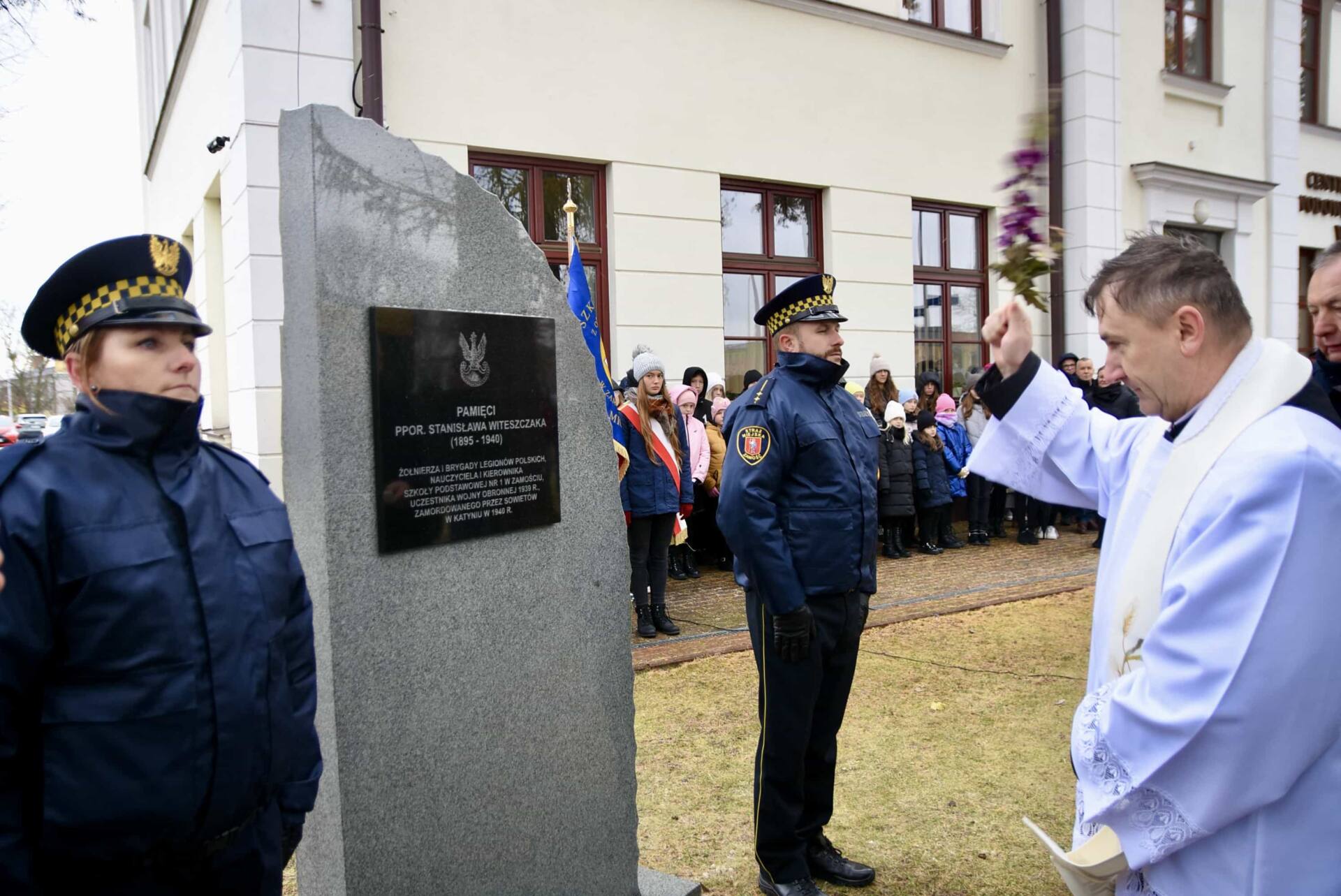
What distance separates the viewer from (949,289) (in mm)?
11617

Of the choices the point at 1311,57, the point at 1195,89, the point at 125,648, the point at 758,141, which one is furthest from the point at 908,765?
the point at 1311,57

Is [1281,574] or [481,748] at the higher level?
[1281,574]

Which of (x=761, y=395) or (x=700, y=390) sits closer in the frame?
(x=761, y=395)

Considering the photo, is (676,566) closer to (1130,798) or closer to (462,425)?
(462,425)

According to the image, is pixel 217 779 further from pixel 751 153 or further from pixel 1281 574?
pixel 751 153

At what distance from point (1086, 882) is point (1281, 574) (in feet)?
2.45

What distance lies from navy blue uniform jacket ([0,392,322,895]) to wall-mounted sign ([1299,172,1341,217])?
17.0 metres

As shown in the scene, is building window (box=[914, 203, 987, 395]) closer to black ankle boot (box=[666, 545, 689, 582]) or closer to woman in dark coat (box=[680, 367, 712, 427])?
woman in dark coat (box=[680, 367, 712, 427])

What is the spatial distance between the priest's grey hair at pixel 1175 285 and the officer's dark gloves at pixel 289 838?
2.02 m

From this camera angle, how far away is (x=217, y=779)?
183cm

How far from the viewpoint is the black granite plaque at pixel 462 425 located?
2.53m

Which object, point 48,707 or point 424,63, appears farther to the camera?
point 424,63

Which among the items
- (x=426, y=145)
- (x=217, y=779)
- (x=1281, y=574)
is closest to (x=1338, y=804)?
(x=1281, y=574)

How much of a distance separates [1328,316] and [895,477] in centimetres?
706
